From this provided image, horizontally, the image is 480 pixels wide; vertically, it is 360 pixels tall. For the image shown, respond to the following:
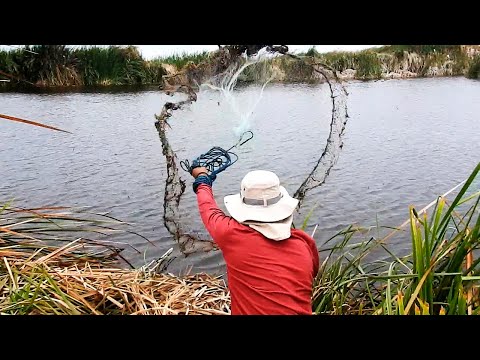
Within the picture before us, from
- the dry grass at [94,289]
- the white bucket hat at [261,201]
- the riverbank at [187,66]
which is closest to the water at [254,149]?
the riverbank at [187,66]

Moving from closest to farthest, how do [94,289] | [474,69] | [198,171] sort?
[198,171], [94,289], [474,69]

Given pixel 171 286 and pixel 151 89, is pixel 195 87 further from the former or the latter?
pixel 171 286

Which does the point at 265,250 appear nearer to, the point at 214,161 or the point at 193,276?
the point at 214,161

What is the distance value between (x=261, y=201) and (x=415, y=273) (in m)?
0.68

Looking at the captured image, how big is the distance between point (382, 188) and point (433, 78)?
2.09ft

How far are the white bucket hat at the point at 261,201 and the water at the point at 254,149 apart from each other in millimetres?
534

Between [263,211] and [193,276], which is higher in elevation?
[263,211]

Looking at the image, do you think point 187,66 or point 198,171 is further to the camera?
point 187,66

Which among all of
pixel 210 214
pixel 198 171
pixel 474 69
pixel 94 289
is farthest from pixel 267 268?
pixel 474 69

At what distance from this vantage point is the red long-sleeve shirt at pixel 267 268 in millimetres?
1997

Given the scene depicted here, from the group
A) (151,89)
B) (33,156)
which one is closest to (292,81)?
(151,89)

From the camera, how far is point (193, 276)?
2844 millimetres

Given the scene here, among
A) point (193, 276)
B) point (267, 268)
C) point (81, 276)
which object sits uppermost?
point (267, 268)

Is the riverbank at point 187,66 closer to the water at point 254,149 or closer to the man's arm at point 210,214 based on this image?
the water at point 254,149
